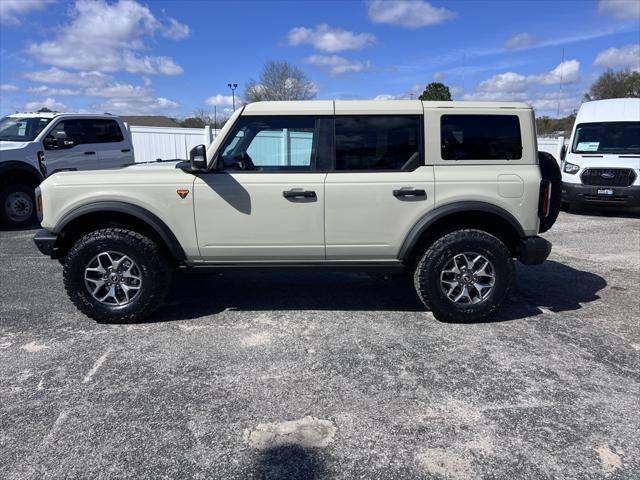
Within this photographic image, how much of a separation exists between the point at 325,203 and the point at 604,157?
8.85 meters

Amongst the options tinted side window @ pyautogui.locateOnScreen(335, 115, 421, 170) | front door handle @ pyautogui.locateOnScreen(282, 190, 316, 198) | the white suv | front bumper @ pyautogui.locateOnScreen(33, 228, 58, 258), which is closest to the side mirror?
the white suv

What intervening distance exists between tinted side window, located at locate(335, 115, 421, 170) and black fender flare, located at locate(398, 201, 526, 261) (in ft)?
1.65

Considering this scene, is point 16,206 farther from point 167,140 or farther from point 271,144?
point 167,140

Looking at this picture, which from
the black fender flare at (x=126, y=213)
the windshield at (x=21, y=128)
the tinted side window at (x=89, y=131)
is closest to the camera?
the black fender flare at (x=126, y=213)

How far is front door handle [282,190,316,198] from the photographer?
13.9 ft

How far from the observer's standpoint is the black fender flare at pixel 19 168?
8641 mm

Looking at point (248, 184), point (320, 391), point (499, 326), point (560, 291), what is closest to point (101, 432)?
point (320, 391)

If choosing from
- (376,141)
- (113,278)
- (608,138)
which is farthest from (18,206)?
(608,138)

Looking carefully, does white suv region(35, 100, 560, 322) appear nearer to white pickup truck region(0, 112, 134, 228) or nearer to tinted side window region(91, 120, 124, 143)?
white pickup truck region(0, 112, 134, 228)

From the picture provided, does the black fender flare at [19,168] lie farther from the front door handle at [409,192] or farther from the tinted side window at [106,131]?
the front door handle at [409,192]

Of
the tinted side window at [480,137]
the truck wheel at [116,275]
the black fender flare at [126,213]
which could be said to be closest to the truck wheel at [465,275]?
the tinted side window at [480,137]

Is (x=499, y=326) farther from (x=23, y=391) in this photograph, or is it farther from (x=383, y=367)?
(x=23, y=391)

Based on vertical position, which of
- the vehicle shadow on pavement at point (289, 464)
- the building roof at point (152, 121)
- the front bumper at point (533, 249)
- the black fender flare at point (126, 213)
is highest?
the building roof at point (152, 121)

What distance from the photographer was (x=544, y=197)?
429 cm
